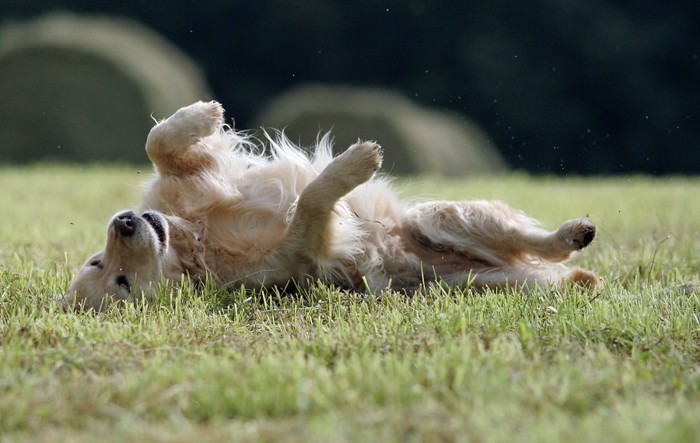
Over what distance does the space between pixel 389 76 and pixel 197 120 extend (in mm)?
15284

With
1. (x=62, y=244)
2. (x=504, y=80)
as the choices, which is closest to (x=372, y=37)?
(x=504, y=80)

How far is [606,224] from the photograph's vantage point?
671 centimetres

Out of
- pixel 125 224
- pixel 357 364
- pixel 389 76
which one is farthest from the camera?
pixel 389 76

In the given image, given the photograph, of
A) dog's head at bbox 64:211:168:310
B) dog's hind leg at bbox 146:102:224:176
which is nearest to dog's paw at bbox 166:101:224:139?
dog's hind leg at bbox 146:102:224:176

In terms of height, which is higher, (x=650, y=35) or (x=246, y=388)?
(x=650, y=35)

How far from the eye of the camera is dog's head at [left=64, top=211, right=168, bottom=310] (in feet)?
13.0

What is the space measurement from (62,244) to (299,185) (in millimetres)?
1738

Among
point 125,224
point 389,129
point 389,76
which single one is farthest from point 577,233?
point 389,76

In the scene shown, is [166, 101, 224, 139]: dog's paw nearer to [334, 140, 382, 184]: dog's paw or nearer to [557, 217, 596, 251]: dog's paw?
[334, 140, 382, 184]: dog's paw

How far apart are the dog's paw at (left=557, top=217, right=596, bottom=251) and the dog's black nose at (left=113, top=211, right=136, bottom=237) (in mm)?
1822

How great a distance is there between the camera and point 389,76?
64.1 feet

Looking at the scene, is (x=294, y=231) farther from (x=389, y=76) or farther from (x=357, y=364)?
(x=389, y=76)

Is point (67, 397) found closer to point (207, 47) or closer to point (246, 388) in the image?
point (246, 388)

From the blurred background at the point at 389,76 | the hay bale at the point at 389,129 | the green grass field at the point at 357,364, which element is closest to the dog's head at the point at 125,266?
the green grass field at the point at 357,364
